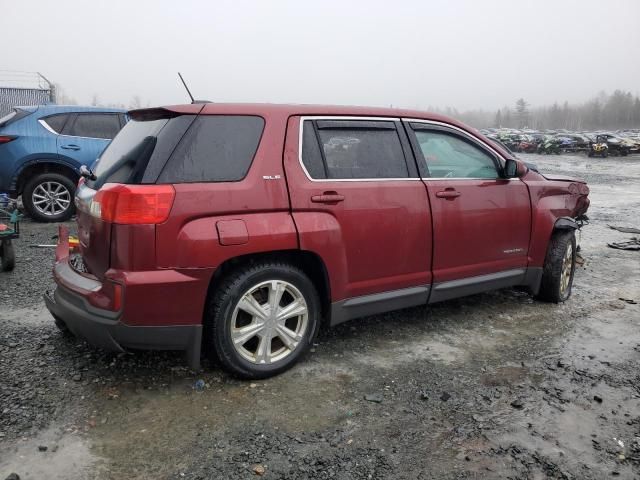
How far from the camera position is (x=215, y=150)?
307 centimetres

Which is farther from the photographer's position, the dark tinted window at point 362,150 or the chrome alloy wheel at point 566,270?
the chrome alloy wheel at point 566,270

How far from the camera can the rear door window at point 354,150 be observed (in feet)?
11.2

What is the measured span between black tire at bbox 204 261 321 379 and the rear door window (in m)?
0.65

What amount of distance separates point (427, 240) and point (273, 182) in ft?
4.19

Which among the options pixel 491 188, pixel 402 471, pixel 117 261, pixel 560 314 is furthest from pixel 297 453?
pixel 560 314

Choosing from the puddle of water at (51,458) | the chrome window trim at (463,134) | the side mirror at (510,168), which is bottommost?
the puddle of water at (51,458)

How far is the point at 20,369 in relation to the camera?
333cm

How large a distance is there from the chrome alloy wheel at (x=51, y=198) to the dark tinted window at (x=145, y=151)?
17.5 ft

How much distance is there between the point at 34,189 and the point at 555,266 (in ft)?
23.2

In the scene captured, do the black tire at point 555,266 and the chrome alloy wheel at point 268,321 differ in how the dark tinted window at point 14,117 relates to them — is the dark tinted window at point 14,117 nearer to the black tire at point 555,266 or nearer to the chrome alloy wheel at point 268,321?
the chrome alloy wheel at point 268,321

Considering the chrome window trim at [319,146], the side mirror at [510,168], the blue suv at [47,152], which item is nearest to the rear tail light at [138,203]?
the chrome window trim at [319,146]

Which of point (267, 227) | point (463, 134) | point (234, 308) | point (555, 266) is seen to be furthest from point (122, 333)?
point (555, 266)

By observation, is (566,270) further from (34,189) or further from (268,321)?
(34,189)

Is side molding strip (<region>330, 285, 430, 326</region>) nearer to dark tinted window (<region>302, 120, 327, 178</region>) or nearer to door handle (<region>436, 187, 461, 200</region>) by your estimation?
door handle (<region>436, 187, 461, 200</region>)
